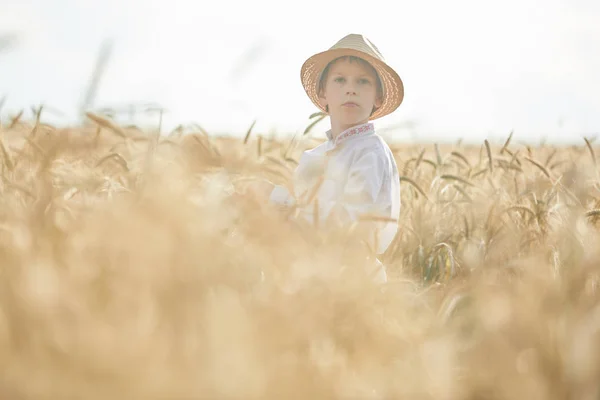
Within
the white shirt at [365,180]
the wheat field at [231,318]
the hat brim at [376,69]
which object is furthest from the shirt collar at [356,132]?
the wheat field at [231,318]

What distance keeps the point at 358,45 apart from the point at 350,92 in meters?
0.14

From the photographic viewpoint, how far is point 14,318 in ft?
2.06

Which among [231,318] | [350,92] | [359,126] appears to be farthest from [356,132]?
[231,318]

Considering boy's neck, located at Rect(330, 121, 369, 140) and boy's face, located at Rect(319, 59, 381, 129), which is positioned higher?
boy's face, located at Rect(319, 59, 381, 129)

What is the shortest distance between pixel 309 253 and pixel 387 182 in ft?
2.89

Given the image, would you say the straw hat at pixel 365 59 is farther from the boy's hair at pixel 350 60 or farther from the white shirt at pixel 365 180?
the white shirt at pixel 365 180

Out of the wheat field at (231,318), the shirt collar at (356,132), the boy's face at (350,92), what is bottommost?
the wheat field at (231,318)

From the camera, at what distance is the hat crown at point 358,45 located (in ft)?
6.04

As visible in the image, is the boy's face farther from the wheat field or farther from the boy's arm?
the wheat field

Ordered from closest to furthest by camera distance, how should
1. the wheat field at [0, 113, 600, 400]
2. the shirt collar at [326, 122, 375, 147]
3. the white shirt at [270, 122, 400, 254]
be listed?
the wheat field at [0, 113, 600, 400]
the white shirt at [270, 122, 400, 254]
the shirt collar at [326, 122, 375, 147]

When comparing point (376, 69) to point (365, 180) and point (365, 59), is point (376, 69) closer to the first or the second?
point (365, 59)

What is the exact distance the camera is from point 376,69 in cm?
191

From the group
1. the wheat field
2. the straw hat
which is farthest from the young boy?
the wheat field

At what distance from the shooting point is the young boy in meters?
1.68
